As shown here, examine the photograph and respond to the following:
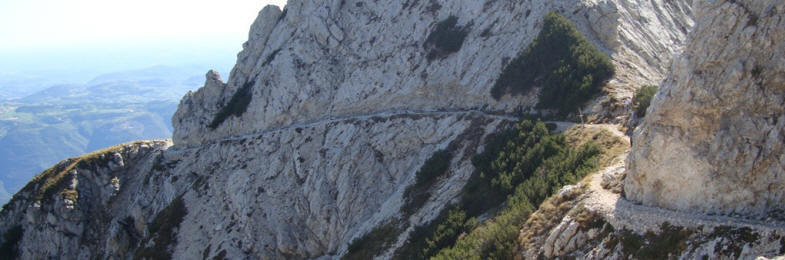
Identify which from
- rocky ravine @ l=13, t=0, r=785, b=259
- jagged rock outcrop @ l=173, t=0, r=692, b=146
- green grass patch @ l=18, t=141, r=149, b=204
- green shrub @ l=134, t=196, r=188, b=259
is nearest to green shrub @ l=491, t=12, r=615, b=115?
rocky ravine @ l=13, t=0, r=785, b=259

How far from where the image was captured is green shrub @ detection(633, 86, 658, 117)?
1407 inches

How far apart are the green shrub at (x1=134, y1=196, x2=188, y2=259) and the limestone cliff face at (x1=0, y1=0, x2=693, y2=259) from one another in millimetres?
218

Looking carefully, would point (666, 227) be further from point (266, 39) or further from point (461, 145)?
point (266, 39)

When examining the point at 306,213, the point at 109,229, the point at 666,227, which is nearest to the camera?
the point at 666,227

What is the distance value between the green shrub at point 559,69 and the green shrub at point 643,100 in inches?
287

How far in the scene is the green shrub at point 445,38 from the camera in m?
68.0

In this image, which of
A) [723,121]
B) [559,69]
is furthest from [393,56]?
[723,121]

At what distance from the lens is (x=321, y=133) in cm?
6856

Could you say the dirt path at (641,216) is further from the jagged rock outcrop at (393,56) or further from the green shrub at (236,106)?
the green shrub at (236,106)

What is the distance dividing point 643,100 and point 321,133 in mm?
46083

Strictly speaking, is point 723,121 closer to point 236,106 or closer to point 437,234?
point 437,234

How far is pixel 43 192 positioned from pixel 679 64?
90196 millimetres

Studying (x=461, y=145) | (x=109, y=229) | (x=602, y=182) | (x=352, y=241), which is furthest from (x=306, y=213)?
(x=602, y=182)

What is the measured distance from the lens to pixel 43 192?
72.1 metres
